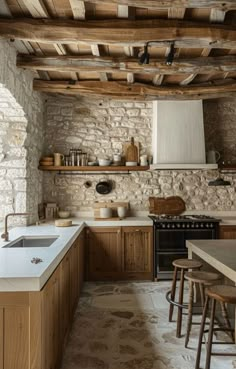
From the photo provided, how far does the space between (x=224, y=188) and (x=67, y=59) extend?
10.9 ft

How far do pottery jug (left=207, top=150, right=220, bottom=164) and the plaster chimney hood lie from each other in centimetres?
22

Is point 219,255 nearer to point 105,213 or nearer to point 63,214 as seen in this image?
point 105,213

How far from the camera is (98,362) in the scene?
2496mm

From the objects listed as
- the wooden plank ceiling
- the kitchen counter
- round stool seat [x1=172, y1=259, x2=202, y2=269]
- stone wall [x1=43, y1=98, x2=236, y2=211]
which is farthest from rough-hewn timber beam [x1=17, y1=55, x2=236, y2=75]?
round stool seat [x1=172, y1=259, x2=202, y2=269]

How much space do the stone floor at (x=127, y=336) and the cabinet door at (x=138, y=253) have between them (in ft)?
1.55

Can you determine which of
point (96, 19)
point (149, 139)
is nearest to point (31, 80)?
point (96, 19)

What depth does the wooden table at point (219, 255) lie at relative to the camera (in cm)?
219

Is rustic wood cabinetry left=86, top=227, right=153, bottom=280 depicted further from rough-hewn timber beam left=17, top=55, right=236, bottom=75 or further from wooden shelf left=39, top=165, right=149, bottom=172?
rough-hewn timber beam left=17, top=55, right=236, bottom=75

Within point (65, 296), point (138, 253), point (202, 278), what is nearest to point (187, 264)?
point (202, 278)

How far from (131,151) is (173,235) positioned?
159 centimetres

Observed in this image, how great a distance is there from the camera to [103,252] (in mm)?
4547

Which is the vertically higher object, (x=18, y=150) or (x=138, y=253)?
(x=18, y=150)

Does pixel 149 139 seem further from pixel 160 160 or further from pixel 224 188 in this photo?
pixel 224 188

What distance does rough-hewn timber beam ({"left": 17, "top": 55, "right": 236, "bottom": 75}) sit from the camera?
3.60 m
